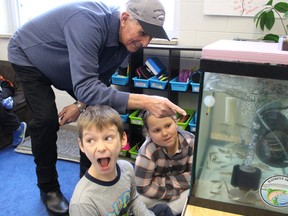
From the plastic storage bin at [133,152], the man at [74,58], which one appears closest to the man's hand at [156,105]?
the man at [74,58]

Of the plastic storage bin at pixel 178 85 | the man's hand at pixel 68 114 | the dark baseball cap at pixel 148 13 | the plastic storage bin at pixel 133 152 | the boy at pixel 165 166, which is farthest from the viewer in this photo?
the plastic storage bin at pixel 133 152

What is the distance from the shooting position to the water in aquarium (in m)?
0.76

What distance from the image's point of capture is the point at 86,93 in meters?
1.07

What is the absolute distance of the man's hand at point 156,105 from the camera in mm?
983

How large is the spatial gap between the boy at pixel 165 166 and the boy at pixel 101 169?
0.87ft

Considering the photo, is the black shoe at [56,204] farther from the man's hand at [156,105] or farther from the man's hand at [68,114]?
the man's hand at [156,105]

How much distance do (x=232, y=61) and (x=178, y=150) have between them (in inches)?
29.5

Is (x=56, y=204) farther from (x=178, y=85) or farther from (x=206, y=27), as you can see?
(x=206, y=27)

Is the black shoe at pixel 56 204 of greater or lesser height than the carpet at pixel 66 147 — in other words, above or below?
above

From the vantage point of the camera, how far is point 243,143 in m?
0.83

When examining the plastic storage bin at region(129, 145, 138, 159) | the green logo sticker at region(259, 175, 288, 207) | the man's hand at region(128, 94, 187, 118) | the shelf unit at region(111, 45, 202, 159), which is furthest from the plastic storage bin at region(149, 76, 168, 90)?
the green logo sticker at region(259, 175, 288, 207)

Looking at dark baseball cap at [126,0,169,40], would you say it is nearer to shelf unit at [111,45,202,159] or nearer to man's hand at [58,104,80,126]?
man's hand at [58,104,80,126]

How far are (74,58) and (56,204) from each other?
906 millimetres

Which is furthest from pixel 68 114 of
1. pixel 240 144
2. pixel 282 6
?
pixel 282 6
